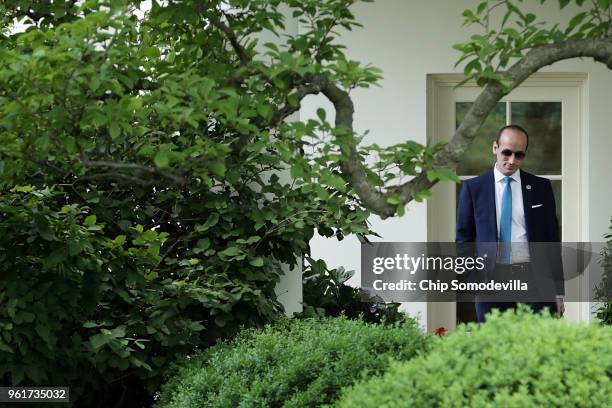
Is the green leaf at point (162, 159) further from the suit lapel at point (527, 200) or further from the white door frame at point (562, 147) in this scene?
the white door frame at point (562, 147)

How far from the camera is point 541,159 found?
23.3 feet

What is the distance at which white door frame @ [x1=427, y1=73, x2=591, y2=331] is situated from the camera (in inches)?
276

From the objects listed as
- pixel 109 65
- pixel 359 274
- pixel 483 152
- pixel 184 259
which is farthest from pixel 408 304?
pixel 109 65

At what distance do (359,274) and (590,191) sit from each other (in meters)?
1.65

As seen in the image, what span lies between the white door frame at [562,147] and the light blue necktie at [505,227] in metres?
1.98

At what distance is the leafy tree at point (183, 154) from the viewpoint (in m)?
2.88

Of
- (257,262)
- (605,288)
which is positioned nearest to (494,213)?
(257,262)

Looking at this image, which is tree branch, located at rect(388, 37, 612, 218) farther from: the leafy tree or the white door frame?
the white door frame

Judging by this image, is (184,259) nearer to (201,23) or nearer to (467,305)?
(201,23)

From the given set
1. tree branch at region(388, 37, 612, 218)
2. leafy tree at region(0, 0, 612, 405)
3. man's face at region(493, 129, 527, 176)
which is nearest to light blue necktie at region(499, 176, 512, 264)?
man's face at region(493, 129, 527, 176)

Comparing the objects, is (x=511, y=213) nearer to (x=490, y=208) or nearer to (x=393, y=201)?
(x=490, y=208)

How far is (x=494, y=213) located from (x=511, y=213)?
8 cm

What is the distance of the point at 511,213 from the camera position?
5.03 metres

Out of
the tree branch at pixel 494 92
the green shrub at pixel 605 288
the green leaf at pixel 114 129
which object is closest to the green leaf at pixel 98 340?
the green leaf at pixel 114 129
